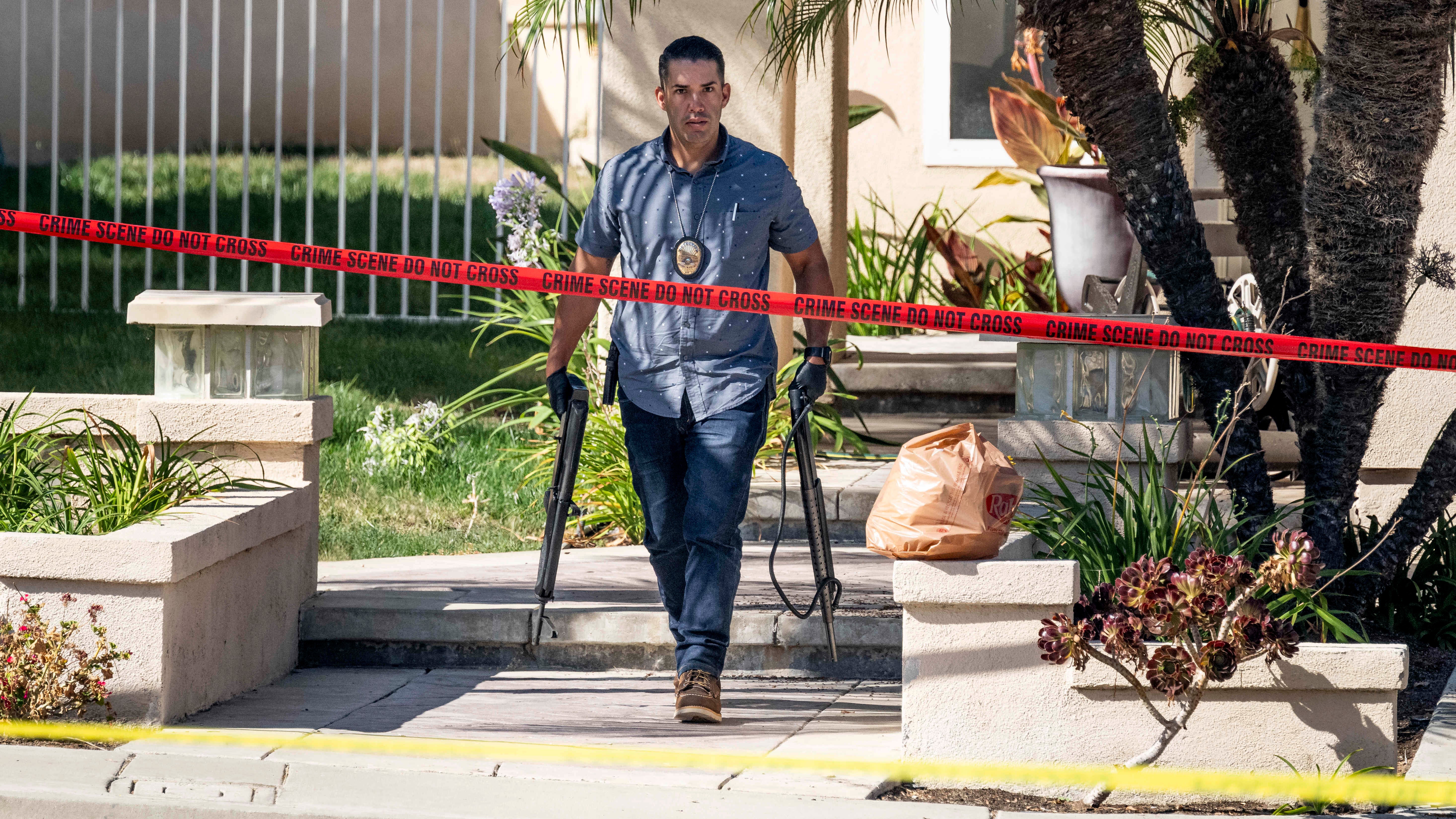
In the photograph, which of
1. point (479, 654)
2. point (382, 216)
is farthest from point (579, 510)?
point (382, 216)

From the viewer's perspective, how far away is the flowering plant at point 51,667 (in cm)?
438

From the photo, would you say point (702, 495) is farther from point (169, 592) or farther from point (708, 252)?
point (169, 592)

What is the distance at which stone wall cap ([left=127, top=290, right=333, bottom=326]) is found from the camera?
5.39 meters

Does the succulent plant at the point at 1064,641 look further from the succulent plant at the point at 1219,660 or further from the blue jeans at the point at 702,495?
the blue jeans at the point at 702,495

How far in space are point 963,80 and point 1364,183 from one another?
7.61 m

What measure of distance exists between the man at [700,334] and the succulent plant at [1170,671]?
133 cm

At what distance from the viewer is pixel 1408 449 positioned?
698 centimetres

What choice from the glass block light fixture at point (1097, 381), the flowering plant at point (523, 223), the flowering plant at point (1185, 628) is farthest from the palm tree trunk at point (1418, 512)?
the flowering plant at point (523, 223)

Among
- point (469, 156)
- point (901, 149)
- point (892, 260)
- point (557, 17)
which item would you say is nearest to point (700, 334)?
point (557, 17)

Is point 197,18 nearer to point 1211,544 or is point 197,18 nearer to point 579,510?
point 579,510

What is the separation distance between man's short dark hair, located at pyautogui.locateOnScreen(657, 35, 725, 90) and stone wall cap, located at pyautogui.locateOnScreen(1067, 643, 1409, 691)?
6.57ft

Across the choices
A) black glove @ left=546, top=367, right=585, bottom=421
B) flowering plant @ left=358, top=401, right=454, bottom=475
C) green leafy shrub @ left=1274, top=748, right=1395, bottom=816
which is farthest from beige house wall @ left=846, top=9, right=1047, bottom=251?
green leafy shrub @ left=1274, top=748, right=1395, bottom=816

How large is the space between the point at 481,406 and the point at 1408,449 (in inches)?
204

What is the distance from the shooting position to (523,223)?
26.3 feet
